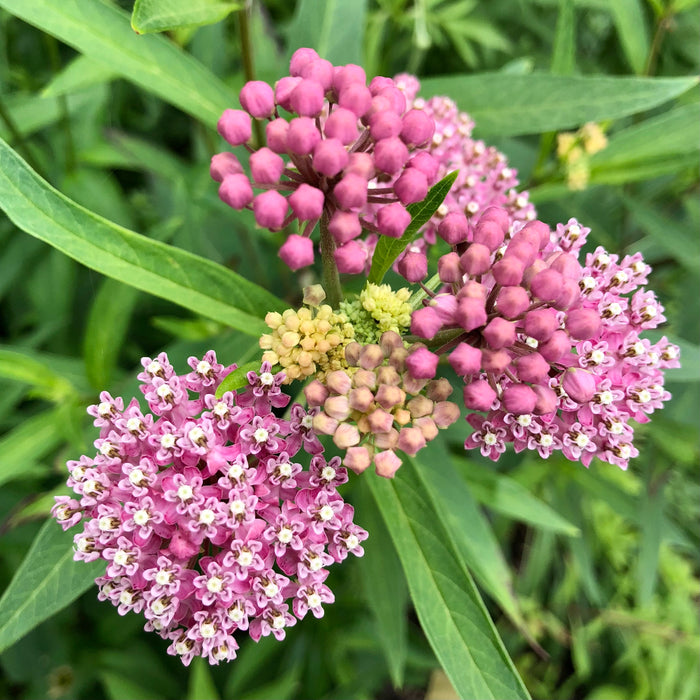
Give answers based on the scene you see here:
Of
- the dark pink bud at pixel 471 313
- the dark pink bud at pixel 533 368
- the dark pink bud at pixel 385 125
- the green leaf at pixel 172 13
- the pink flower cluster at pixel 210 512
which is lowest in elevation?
Answer: the pink flower cluster at pixel 210 512

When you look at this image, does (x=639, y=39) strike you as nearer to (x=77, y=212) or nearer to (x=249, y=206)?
(x=249, y=206)

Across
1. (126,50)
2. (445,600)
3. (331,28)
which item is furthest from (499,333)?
(331,28)

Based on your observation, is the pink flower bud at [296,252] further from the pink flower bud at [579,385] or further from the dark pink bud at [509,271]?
the pink flower bud at [579,385]

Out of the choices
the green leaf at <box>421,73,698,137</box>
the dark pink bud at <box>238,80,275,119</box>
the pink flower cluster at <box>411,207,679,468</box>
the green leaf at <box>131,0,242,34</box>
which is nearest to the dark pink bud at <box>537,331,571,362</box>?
the pink flower cluster at <box>411,207,679,468</box>

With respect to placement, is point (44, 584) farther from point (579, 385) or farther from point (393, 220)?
point (579, 385)

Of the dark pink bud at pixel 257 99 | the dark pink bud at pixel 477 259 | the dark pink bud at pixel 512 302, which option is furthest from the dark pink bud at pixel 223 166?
the dark pink bud at pixel 512 302

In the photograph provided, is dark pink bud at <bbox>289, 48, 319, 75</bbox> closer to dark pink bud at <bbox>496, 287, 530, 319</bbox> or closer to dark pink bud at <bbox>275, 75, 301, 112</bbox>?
dark pink bud at <bbox>275, 75, 301, 112</bbox>
